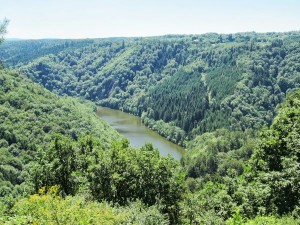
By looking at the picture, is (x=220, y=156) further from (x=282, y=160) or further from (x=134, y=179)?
(x=282, y=160)

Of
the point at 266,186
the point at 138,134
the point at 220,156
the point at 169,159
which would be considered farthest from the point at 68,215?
the point at 138,134

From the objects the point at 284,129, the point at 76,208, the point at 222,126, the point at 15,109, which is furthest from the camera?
the point at 222,126

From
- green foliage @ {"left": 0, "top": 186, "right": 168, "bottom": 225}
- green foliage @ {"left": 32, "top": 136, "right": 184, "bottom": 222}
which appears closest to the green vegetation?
green foliage @ {"left": 32, "top": 136, "right": 184, "bottom": 222}

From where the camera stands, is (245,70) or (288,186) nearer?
Answer: (288,186)

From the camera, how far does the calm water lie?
422 ft

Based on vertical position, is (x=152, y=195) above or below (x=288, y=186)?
below

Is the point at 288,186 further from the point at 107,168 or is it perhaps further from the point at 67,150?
the point at 67,150

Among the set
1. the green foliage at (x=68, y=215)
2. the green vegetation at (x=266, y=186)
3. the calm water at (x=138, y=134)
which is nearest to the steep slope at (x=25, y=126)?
the calm water at (x=138, y=134)

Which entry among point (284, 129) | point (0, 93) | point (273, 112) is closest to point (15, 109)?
point (0, 93)

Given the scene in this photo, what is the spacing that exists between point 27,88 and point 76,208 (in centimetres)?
11412

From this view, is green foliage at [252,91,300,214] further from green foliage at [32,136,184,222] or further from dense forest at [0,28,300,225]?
green foliage at [32,136,184,222]

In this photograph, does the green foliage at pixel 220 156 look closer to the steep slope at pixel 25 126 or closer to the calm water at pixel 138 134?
the calm water at pixel 138 134

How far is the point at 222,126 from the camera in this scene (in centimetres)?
13962

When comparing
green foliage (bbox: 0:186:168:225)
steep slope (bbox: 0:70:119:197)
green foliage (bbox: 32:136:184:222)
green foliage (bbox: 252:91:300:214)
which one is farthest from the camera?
steep slope (bbox: 0:70:119:197)
